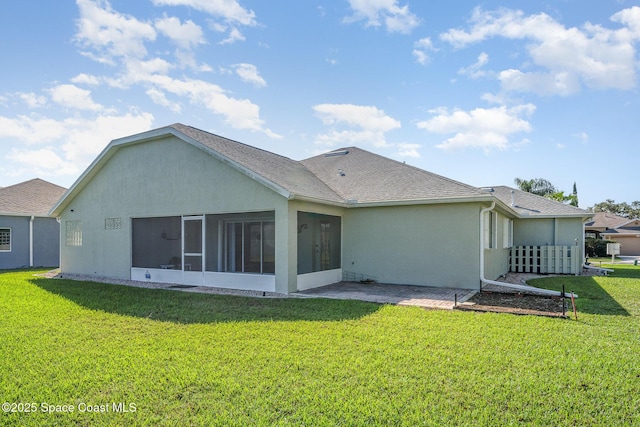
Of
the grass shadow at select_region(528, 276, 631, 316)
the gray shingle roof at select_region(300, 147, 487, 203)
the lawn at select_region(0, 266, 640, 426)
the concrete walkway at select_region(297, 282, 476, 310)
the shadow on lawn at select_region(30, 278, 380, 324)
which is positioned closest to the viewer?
the lawn at select_region(0, 266, 640, 426)

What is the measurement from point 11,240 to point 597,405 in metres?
24.3

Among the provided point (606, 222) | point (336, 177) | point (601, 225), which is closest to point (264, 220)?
point (336, 177)

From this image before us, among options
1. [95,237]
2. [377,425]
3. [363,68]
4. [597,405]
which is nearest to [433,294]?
[597,405]

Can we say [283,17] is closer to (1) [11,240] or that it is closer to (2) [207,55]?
(2) [207,55]

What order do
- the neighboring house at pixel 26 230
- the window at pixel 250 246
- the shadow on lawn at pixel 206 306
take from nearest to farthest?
the shadow on lawn at pixel 206 306
the window at pixel 250 246
the neighboring house at pixel 26 230

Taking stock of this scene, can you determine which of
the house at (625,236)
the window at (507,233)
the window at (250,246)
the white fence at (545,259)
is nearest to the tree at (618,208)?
the house at (625,236)

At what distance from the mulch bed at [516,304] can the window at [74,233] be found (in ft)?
50.8

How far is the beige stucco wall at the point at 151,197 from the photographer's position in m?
11.2

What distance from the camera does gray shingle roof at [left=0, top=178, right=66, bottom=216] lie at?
63.8 feet

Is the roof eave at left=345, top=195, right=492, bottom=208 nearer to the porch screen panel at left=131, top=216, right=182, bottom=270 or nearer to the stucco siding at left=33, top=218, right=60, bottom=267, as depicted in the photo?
the porch screen panel at left=131, top=216, right=182, bottom=270

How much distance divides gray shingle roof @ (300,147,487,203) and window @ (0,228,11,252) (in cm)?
1568

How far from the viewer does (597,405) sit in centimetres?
377

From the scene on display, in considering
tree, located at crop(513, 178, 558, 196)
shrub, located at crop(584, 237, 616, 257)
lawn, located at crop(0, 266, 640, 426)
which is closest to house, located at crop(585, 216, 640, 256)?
shrub, located at crop(584, 237, 616, 257)

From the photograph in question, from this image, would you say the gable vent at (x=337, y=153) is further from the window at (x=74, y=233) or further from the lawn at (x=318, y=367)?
the window at (x=74, y=233)
